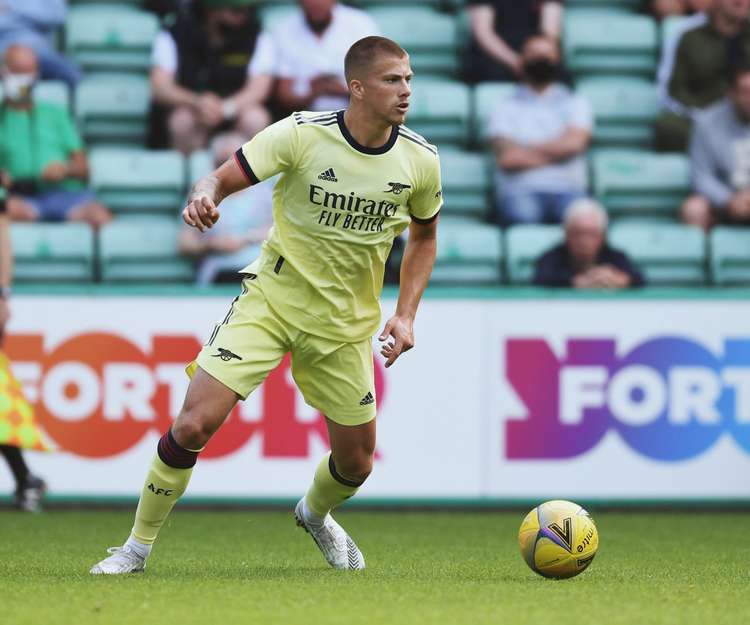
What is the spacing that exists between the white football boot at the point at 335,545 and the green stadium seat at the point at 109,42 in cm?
765

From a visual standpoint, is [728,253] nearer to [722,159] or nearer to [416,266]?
[722,159]

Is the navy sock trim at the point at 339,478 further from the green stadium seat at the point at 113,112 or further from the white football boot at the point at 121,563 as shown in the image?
the green stadium seat at the point at 113,112

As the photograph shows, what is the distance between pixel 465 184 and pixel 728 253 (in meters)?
2.19

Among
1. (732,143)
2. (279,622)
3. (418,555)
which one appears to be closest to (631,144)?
(732,143)

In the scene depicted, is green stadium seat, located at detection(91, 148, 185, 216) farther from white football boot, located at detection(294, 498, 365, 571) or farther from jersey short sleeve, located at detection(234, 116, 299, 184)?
jersey short sleeve, located at detection(234, 116, 299, 184)

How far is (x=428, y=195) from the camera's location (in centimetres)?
683

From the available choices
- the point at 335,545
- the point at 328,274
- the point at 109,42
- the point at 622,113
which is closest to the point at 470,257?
the point at 622,113

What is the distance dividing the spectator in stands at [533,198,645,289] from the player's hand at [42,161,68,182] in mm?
3711

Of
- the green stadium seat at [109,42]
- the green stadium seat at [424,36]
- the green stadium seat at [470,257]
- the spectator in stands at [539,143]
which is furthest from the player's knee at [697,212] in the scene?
the green stadium seat at [109,42]

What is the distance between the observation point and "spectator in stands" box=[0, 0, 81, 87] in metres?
13.2

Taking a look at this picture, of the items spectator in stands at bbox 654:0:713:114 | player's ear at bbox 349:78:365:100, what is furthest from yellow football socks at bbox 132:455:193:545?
spectator in stands at bbox 654:0:713:114

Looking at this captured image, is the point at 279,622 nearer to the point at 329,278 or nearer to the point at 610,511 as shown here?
the point at 329,278

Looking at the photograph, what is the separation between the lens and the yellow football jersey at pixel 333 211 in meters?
6.63

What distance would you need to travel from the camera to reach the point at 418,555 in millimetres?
7863
